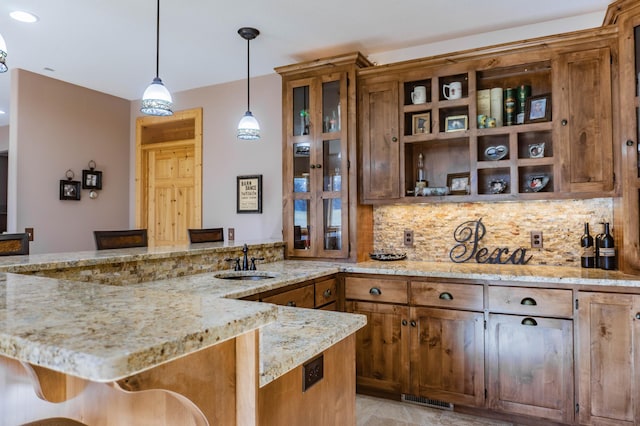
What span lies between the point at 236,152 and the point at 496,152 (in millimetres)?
2517

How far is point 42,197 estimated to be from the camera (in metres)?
4.20

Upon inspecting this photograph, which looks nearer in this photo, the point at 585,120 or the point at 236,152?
the point at 585,120

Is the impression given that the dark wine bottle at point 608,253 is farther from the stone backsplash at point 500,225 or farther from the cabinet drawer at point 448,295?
the cabinet drawer at point 448,295

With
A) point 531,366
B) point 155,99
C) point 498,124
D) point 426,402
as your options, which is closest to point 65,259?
point 155,99

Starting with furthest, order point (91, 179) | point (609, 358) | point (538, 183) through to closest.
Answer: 1. point (91, 179)
2. point (538, 183)
3. point (609, 358)

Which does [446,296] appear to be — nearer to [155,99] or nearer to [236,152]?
[155,99]

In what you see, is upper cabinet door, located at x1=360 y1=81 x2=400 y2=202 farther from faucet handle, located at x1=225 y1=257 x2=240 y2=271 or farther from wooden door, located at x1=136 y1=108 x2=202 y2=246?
wooden door, located at x1=136 y1=108 x2=202 y2=246

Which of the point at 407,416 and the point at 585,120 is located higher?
the point at 585,120

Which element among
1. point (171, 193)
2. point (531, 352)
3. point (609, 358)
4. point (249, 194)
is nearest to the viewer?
point (609, 358)

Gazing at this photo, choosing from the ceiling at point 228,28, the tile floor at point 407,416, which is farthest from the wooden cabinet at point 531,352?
the ceiling at point 228,28

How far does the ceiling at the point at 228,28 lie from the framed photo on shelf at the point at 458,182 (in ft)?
3.67

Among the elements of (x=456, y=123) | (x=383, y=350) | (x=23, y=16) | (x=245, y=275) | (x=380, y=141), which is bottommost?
(x=383, y=350)

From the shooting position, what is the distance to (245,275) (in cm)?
287

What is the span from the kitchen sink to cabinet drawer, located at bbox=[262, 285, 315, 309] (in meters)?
0.20
